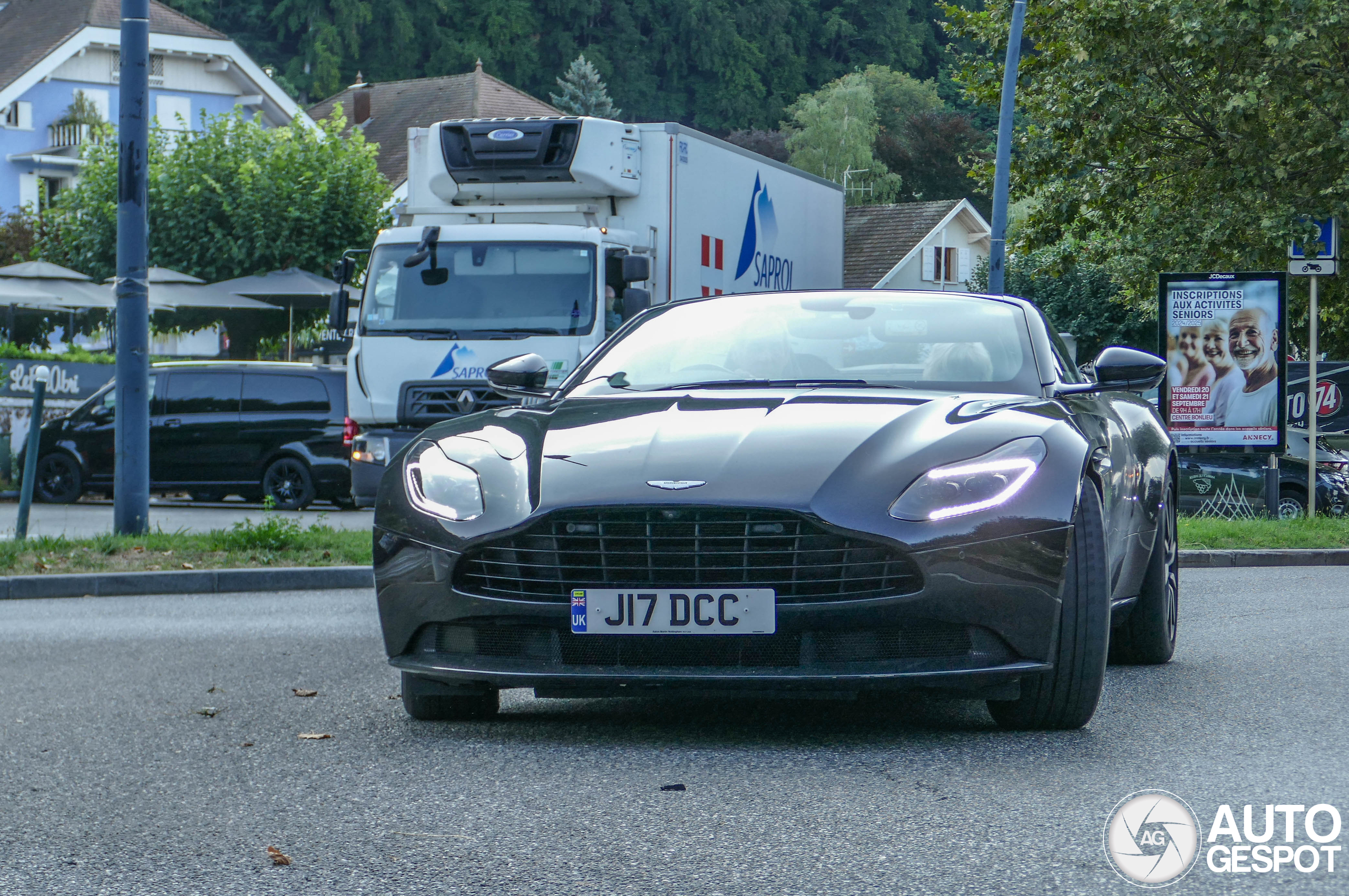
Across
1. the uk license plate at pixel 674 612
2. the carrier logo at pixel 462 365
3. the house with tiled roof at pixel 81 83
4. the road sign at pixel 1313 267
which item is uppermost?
the house with tiled roof at pixel 81 83

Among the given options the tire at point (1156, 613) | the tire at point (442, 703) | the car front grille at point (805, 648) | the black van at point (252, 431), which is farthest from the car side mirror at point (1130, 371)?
the black van at point (252, 431)

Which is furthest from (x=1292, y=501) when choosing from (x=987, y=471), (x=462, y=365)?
(x=987, y=471)

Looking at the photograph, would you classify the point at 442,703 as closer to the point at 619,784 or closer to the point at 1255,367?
the point at 619,784

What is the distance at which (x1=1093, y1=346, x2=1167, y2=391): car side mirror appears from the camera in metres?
6.00

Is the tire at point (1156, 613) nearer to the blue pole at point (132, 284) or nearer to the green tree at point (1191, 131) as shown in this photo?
the blue pole at point (132, 284)

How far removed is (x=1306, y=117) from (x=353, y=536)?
43.1ft

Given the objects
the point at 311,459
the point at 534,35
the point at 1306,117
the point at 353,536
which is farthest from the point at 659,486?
the point at 534,35

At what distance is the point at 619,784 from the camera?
4.52m

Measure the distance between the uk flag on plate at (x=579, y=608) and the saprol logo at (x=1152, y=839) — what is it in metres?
1.47

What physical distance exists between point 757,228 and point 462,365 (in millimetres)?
4075

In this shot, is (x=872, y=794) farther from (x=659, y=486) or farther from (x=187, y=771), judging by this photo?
(x=187, y=771)

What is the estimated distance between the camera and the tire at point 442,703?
5.37 m

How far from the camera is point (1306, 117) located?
20.5m

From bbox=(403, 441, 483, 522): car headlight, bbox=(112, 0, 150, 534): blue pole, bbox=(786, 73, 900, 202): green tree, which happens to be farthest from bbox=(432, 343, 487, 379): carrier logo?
bbox=(786, 73, 900, 202): green tree
